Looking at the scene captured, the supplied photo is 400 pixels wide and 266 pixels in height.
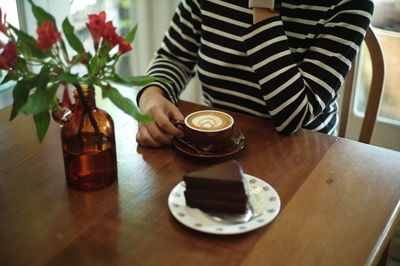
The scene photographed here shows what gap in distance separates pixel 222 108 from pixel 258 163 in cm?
38

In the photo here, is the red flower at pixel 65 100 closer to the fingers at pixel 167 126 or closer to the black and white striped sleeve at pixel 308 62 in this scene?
the fingers at pixel 167 126

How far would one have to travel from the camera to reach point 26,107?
2.35 feet

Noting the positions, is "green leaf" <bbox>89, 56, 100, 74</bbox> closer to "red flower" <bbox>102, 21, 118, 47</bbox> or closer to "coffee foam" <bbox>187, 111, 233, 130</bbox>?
"red flower" <bbox>102, 21, 118, 47</bbox>

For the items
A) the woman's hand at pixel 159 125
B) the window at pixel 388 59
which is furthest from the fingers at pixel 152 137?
the window at pixel 388 59

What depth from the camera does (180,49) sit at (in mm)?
Result: 1415

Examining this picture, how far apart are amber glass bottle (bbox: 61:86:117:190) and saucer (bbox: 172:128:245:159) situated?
0.55 ft

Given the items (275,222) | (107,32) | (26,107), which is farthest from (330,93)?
(26,107)

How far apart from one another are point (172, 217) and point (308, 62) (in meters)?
0.54

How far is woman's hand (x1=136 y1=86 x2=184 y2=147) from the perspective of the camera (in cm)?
106

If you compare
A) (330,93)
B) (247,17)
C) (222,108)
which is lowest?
(222,108)

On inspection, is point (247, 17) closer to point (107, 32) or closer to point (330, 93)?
point (330, 93)

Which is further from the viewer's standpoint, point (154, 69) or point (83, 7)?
point (83, 7)

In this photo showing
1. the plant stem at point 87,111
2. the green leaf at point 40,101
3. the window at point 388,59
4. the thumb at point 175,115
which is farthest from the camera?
the window at point 388,59

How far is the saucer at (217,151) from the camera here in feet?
3.29
